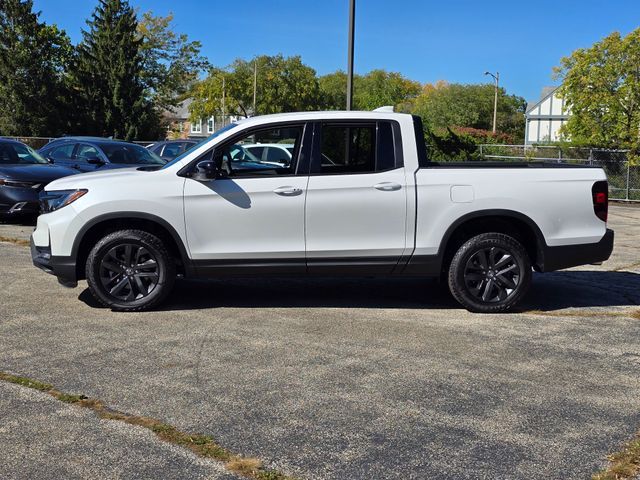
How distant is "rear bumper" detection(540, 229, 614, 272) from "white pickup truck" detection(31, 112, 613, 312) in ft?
0.04

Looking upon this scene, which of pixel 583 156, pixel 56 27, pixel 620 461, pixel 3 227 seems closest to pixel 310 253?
pixel 620 461

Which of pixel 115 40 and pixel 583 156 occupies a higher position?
pixel 115 40

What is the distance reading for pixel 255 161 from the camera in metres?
6.91

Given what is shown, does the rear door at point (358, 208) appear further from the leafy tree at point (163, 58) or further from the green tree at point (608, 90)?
the leafy tree at point (163, 58)

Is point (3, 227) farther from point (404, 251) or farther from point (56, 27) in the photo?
point (56, 27)

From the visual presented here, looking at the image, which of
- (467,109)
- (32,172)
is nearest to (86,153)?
(32,172)

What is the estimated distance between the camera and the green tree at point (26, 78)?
1722 inches

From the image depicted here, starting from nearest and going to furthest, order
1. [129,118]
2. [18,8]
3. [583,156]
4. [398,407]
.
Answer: [398,407] < [583,156] < [18,8] < [129,118]

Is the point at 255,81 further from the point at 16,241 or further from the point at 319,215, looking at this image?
the point at 319,215

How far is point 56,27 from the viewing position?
5178cm

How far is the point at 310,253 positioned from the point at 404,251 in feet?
2.90

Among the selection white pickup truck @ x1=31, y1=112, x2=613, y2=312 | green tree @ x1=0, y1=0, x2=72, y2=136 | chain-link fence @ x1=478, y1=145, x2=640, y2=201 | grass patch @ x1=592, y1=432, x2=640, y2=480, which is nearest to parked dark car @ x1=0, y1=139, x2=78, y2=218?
white pickup truck @ x1=31, y1=112, x2=613, y2=312

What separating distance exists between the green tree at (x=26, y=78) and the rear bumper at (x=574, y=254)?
4343cm

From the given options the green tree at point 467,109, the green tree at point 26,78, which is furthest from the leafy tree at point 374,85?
the green tree at point 26,78
